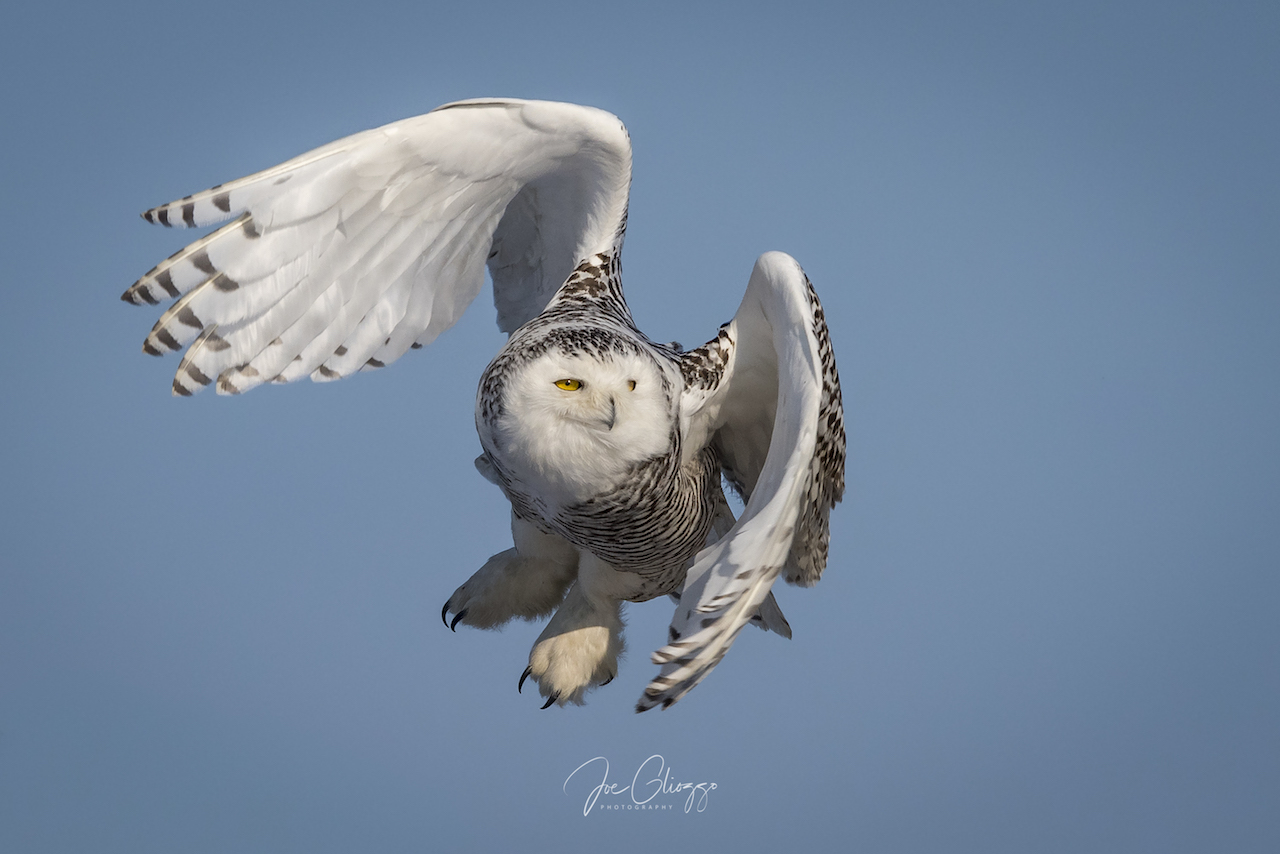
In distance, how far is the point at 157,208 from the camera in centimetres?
129

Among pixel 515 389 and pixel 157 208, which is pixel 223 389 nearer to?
pixel 157 208

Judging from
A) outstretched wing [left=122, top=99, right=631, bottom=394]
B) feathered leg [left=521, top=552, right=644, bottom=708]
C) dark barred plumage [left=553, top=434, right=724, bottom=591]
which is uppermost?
outstretched wing [left=122, top=99, right=631, bottom=394]

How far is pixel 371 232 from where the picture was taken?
59.4 inches

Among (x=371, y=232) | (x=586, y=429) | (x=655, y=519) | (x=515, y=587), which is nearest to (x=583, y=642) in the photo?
(x=515, y=587)

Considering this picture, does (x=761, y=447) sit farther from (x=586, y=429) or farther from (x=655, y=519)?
(x=586, y=429)

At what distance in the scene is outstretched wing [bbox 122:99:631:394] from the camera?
4.50 feet

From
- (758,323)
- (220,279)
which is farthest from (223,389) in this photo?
(758,323)

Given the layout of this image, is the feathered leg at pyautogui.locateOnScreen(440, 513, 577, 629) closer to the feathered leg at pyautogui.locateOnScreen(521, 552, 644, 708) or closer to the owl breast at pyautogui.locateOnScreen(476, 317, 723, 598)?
the feathered leg at pyautogui.locateOnScreen(521, 552, 644, 708)

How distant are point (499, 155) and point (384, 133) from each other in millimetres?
177

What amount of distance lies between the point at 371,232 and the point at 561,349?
417mm

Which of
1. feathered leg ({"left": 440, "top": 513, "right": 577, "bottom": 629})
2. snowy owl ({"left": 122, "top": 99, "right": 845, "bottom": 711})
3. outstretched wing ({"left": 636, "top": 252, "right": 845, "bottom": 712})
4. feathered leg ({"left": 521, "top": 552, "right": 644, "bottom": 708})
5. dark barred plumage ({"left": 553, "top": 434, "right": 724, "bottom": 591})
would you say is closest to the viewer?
outstretched wing ({"left": 636, "top": 252, "right": 845, "bottom": 712})

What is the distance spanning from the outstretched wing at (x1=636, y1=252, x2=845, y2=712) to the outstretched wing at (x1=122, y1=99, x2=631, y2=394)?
311 millimetres

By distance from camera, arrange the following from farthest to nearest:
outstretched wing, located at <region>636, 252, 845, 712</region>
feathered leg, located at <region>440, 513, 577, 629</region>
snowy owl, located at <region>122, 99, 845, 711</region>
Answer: feathered leg, located at <region>440, 513, 577, 629</region>, snowy owl, located at <region>122, 99, 845, 711</region>, outstretched wing, located at <region>636, 252, 845, 712</region>

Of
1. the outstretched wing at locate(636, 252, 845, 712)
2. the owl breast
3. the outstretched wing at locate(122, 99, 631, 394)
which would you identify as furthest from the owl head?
the outstretched wing at locate(122, 99, 631, 394)
